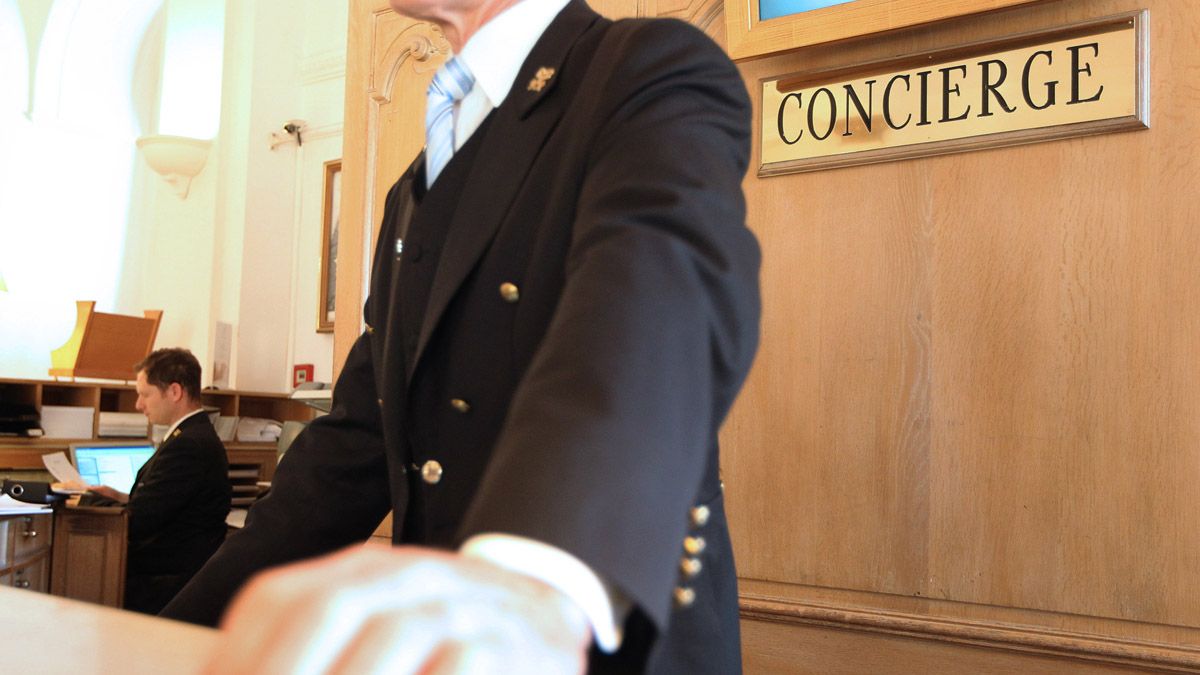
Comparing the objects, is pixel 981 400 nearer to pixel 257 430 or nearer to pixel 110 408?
pixel 257 430

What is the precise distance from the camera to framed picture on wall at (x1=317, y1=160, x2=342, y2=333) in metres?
7.95

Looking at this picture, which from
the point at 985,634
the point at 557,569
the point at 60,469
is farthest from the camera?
the point at 60,469

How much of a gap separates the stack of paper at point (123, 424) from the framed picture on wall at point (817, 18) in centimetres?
610

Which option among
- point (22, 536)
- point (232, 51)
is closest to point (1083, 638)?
point (22, 536)

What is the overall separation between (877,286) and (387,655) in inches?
73.6

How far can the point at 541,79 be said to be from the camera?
1.03 m

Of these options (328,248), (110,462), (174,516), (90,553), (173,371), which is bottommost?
(90,553)

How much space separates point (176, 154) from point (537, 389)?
8.67 metres

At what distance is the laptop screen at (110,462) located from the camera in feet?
18.7

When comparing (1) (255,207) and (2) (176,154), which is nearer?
(1) (255,207)

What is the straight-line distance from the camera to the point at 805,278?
2.15 meters

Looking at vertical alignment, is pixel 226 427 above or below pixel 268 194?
below

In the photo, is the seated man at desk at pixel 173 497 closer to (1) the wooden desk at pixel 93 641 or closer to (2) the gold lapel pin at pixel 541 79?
(1) the wooden desk at pixel 93 641

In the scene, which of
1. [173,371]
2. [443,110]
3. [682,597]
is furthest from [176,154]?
[682,597]
